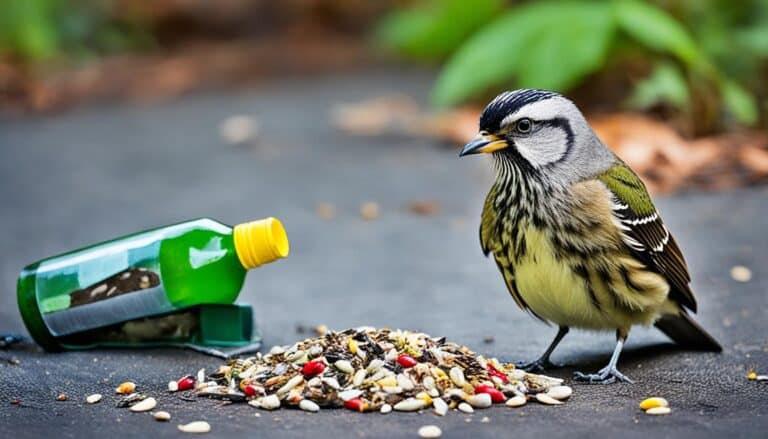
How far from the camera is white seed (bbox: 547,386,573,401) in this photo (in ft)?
14.8

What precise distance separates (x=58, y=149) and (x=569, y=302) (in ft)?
23.2

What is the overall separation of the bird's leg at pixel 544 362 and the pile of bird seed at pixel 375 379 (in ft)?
1.06

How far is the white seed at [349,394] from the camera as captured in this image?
14.2 feet

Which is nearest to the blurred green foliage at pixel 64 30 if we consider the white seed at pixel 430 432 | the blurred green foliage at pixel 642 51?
the blurred green foliage at pixel 642 51

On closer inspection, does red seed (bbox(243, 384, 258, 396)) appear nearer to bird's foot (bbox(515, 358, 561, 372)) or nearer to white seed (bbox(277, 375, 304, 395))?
white seed (bbox(277, 375, 304, 395))

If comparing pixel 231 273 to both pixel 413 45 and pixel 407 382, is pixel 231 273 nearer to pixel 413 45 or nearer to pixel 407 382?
pixel 407 382

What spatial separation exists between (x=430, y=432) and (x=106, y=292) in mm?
1961

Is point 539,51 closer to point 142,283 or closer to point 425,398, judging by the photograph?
point 142,283

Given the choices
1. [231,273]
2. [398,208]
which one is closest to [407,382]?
[231,273]

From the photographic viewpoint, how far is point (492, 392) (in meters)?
4.41

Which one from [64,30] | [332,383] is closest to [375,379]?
[332,383]

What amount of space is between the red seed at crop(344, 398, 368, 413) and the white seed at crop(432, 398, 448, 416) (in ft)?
0.86

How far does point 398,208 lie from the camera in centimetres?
855

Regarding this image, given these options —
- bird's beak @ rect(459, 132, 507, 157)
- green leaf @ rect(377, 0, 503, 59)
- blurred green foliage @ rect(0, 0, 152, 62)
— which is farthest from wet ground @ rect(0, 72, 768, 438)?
blurred green foliage @ rect(0, 0, 152, 62)
